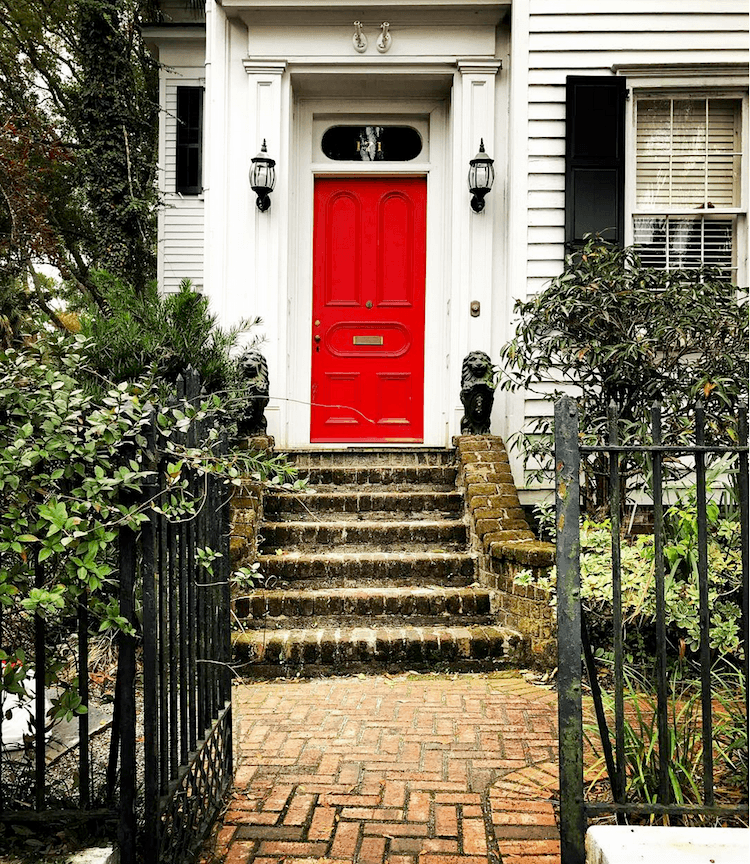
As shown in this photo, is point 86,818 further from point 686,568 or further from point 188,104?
point 188,104

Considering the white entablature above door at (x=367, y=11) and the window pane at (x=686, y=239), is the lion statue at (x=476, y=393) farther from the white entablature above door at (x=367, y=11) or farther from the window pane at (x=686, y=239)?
the white entablature above door at (x=367, y=11)

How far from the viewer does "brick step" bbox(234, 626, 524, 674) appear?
15.9ft

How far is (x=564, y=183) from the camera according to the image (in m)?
6.79

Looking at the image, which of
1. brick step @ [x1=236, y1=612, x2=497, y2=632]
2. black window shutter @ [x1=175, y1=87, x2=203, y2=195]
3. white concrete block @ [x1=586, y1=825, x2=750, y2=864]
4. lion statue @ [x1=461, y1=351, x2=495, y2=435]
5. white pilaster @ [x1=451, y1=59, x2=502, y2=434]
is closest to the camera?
white concrete block @ [x1=586, y1=825, x2=750, y2=864]

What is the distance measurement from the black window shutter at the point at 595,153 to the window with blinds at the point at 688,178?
309mm

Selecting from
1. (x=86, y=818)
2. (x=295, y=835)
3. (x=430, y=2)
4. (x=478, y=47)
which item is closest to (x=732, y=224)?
(x=478, y=47)

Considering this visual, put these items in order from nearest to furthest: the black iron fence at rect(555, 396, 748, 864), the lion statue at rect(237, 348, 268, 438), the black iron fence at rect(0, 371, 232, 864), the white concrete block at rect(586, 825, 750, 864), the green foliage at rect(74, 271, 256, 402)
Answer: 1. the white concrete block at rect(586, 825, 750, 864)
2. the black iron fence at rect(0, 371, 232, 864)
3. the black iron fence at rect(555, 396, 748, 864)
4. the green foliage at rect(74, 271, 256, 402)
5. the lion statue at rect(237, 348, 268, 438)

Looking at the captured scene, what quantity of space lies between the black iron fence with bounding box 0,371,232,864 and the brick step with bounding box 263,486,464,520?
10.5 feet

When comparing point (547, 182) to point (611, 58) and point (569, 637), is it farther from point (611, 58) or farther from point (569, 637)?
point (569, 637)

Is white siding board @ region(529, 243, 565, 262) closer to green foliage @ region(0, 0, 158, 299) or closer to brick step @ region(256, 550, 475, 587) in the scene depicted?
brick step @ region(256, 550, 475, 587)

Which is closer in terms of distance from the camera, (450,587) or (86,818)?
(86,818)

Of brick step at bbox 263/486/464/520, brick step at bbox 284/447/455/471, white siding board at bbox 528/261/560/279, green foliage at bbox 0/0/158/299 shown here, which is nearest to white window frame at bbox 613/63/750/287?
white siding board at bbox 528/261/560/279

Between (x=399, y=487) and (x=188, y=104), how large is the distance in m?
6.16

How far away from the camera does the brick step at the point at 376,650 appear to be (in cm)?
484
